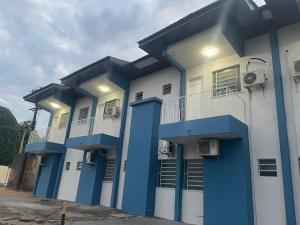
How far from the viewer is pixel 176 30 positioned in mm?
9523

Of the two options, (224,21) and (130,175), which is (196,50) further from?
(130,175)

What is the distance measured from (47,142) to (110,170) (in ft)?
16.2

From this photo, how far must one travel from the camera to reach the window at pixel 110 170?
1298 centimetres

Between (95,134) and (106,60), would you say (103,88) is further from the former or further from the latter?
(95,134)

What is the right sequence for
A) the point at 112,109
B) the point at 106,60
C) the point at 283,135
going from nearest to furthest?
1. the point at 283,135
2. the point at 106,60
3. the point at 112,109

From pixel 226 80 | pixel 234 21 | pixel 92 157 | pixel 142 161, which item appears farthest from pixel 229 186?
pixel 92 157

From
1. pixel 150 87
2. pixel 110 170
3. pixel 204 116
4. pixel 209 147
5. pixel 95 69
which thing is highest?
pixel 95 69

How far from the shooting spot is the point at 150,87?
12727 mm

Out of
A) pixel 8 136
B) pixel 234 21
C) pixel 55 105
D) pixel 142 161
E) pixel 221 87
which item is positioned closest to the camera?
pixel 234 21

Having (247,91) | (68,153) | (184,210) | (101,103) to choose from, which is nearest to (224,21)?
(247,91)

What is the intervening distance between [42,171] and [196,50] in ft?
43.1

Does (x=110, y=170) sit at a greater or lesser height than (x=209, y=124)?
lesser

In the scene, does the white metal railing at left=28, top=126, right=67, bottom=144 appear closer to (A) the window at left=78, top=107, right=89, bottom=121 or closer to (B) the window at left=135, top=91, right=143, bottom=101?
(A) the window at left=78, top=107, right=89, bottom=121


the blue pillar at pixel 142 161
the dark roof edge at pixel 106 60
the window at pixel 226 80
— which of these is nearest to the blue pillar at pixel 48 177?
the dark roof edge at pixel 106 60
